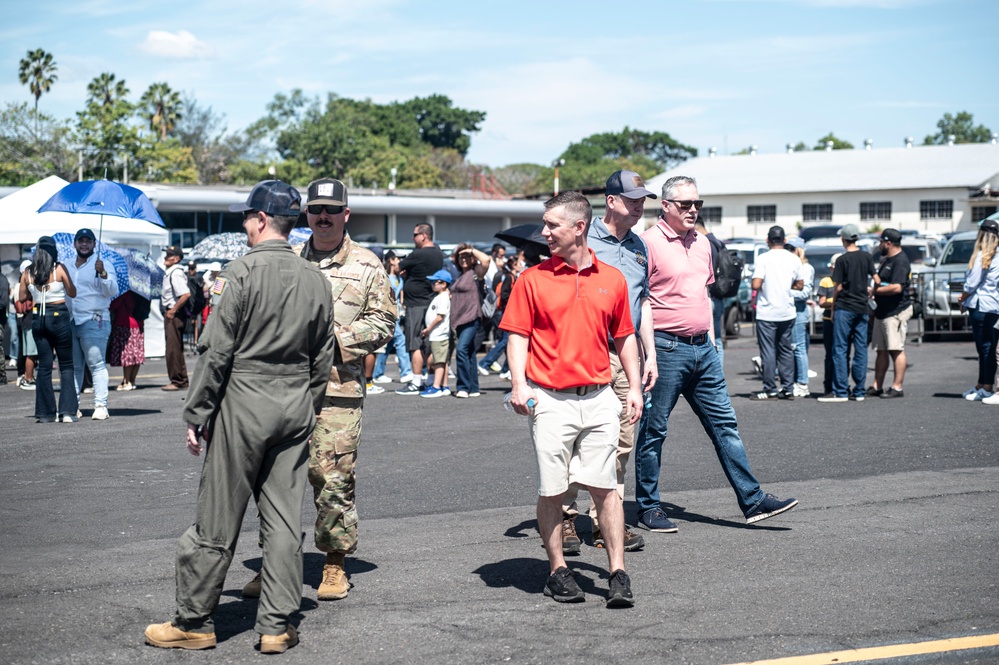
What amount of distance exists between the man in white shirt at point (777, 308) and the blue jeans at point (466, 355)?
3.64 meters

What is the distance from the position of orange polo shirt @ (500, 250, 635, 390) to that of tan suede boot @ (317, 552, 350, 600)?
1.35 m

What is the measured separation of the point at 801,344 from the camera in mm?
14164

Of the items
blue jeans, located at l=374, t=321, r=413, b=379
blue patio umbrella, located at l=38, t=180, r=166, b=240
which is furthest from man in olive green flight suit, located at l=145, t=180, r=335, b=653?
blue jeans, located at l=374, t=321, r=413, b=379

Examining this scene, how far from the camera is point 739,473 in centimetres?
712

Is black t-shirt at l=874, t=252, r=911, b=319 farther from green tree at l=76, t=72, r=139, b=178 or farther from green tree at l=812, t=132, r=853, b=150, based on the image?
green tree at l=812, t=132, r=853, b=150

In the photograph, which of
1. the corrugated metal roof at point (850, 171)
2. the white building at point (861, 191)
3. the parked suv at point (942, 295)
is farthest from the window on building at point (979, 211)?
the parked suv at point (942, 295)

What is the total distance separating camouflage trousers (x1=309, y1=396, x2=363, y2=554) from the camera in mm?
5590

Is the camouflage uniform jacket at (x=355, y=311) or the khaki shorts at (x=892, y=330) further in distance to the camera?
the khaki shorts at (x=892, y=330)

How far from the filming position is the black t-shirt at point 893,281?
13664mm

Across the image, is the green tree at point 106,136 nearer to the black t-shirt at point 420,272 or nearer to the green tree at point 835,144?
the black t-shirt at point 420,272

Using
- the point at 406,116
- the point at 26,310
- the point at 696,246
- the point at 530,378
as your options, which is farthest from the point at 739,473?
the point at 406,116

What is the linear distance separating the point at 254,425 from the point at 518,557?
84.1 inches

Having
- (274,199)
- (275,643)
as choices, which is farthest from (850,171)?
(275,643)

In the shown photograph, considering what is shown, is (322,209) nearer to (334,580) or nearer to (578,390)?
(578,390)
